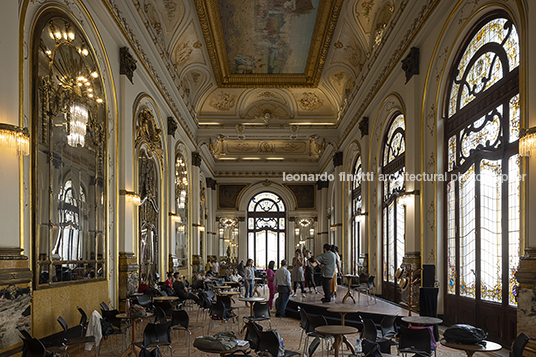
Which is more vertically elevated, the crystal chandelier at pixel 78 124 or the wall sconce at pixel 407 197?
the crystal chandelier at pixel 78 124

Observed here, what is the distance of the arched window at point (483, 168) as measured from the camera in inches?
280

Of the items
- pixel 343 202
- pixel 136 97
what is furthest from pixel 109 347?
pixel 343 202

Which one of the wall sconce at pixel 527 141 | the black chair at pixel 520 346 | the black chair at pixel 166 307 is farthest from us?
the black chair at pixel 166 307

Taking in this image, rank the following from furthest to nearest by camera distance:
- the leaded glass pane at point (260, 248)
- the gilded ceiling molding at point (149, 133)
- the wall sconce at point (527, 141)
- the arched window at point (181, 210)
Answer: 1. the leaded glass pane at point (260, 248)
2. the arched window at point (181, 210)
3. the gilded ceiling molding at point (149, 133)
4. the wall sconce at point (527, 141)

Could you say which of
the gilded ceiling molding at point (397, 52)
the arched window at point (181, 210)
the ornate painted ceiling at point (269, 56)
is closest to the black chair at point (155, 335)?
the ornate painted ceiling at point (269, 56)

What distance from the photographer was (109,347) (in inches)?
323

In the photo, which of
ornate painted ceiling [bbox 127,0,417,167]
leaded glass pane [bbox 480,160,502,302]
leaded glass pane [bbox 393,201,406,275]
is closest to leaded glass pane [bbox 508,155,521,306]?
leaded glass pane [bbox 480,160,502,302]

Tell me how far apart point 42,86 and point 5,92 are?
118cm

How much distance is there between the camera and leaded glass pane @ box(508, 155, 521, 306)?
687 cm

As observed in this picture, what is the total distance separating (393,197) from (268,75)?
834 centimetres

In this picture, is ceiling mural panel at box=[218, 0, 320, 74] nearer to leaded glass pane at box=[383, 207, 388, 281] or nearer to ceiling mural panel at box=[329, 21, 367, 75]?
ceiling mural panel at box=[329, 21, 367, 75]

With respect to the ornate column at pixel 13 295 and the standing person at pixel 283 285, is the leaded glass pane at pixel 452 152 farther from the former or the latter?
the ornate column at pixel 13 295

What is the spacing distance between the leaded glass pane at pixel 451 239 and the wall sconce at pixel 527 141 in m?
3.51

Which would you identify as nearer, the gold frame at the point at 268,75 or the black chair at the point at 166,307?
the black chair at the point at 166,307
